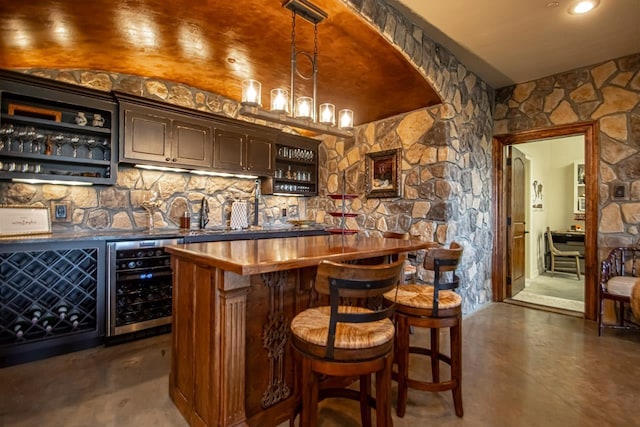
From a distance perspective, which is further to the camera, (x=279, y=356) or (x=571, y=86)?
(x=571, y=86)

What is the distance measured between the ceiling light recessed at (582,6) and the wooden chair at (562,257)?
4785 mm

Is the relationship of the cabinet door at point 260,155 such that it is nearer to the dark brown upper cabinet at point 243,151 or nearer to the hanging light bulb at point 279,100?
the dark brown upper cabinet at point 243,151

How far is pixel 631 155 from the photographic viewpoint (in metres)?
3.36

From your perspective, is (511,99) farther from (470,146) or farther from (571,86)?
(470,146)

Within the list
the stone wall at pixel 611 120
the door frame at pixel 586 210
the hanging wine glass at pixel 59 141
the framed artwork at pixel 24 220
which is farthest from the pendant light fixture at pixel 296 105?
the stone wall at pixel 611 120

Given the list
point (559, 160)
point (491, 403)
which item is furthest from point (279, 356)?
point (559, 160)

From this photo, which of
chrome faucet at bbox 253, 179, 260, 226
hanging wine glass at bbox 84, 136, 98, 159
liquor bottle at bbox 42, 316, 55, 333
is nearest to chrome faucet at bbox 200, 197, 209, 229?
chrome faucet at bbox 253, 179, 260, 226

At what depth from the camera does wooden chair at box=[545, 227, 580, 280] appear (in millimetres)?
5980

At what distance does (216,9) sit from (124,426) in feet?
9.36

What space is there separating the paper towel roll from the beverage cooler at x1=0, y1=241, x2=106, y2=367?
1748 millimetres

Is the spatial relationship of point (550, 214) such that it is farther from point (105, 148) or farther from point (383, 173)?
point (105, 148)

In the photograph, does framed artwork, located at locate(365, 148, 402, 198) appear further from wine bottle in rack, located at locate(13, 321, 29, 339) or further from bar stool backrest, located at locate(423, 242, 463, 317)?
wine bottle in rack, located at locate(13, 321, 29, 339)

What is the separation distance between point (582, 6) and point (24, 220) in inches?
204

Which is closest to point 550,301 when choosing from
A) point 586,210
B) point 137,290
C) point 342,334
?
point 586,210
